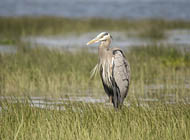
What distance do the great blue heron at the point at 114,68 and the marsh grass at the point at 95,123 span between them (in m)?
0.71

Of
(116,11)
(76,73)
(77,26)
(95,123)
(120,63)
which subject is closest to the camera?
(95,123)

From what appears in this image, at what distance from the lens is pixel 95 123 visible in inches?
233

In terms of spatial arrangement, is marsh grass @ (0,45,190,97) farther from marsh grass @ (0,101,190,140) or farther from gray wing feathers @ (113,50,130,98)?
marsh grass @ (0,101,190,140)

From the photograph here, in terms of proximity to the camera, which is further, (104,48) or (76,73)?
(76,73)

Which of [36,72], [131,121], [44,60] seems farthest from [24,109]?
[44,60]

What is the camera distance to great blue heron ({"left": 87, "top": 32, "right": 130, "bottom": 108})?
734 centimetres

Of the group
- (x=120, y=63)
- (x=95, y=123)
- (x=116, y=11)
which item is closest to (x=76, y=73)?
(x=120, y=63)

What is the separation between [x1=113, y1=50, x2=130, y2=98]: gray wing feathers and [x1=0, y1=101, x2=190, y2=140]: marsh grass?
0.71 meters

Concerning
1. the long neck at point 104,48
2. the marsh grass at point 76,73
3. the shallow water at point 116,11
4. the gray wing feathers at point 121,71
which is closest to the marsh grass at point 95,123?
the gray wing feathers at point 121,71

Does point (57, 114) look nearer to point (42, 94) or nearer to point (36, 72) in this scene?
point (42, 94)

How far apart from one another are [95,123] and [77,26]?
18579 millimetres

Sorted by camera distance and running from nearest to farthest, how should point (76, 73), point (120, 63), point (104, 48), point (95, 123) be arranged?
point (95, 123) < point (120, 63) < point (104, 48) < point (76, 73)

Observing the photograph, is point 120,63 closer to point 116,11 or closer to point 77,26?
point 77,26

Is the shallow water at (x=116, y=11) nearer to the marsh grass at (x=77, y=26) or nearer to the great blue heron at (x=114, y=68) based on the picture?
the marsh grass at (x=77, y=26)
